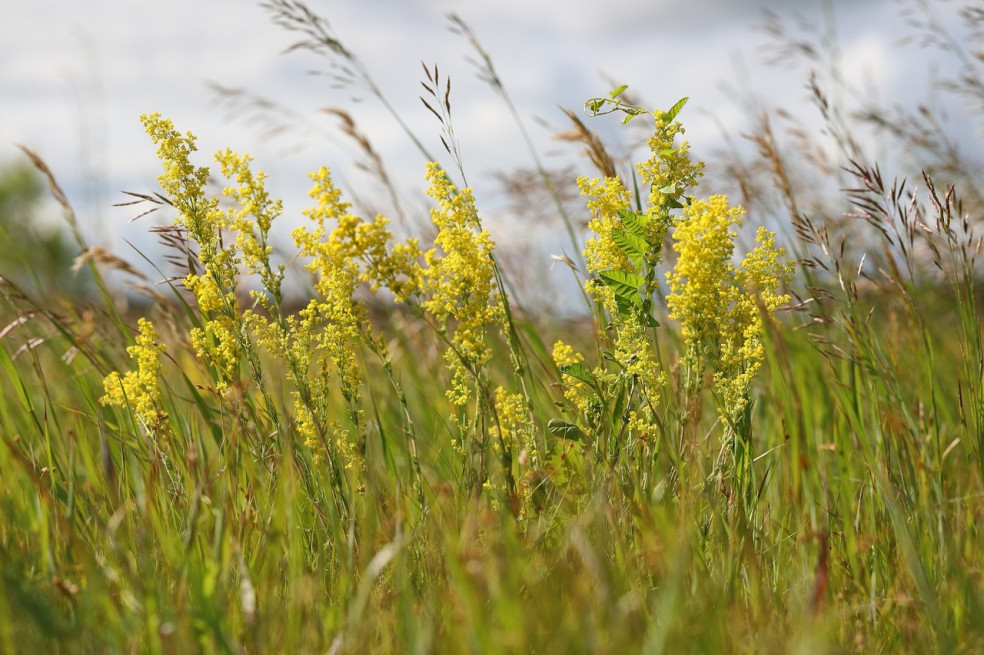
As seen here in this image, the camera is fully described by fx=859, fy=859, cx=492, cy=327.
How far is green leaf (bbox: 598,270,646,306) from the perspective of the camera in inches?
91.7

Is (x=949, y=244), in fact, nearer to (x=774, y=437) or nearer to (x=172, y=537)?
(x=774, y=437)

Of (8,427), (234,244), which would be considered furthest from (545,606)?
(8,427)

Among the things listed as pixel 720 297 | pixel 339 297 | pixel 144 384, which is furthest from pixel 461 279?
pixel 144 384

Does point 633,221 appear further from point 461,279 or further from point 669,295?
point 461,279

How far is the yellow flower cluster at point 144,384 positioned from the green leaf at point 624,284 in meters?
1.32

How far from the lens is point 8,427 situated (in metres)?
3.04

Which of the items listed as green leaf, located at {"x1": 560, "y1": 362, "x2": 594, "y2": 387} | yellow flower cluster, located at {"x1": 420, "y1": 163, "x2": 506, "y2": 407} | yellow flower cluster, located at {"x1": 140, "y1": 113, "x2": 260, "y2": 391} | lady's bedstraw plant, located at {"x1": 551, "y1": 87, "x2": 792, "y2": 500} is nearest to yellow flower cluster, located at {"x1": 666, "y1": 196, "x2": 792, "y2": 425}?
lady's bedstraw plant, located at {"x1": 551, "y1": 87, "x2": 792, "y2": 500}

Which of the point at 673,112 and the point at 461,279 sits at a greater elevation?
the point at 673,112

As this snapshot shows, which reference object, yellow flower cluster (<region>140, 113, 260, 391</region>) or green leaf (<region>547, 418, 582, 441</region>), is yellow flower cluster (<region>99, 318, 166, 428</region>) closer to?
yellow flower cluster (<region>140, 113, 260, 391</region>)

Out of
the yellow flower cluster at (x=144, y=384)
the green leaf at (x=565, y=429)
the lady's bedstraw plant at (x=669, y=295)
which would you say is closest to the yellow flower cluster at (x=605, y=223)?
the lady's bedstraw plant at (x=669, y=295)

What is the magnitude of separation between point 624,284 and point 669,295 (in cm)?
14

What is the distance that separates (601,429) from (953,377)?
246cm

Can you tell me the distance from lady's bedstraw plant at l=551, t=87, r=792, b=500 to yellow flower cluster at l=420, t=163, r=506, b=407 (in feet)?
0.76

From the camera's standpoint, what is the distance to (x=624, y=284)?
2.35 m
